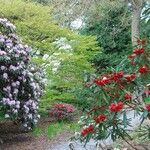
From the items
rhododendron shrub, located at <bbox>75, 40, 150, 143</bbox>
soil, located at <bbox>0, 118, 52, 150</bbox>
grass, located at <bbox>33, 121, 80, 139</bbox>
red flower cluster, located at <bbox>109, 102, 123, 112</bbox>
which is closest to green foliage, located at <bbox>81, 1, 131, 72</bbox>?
grass, located at <bbox>33, 121, 80, 139</bbox>

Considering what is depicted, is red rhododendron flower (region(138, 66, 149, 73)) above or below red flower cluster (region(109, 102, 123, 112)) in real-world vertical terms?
above

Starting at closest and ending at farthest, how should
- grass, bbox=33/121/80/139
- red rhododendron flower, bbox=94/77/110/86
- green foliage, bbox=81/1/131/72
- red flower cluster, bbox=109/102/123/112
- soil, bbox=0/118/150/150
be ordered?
red flower cluster, bbox=109/102/123/112 → red rhododendron flower, bbox=94/77/110/86 → soil, bbox=0/118/150/150 → grass, bbox=33/121/80/139 → green foliage, bbox=81/1/131/72

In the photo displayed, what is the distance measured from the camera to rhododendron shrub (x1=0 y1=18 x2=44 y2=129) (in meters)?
10.7

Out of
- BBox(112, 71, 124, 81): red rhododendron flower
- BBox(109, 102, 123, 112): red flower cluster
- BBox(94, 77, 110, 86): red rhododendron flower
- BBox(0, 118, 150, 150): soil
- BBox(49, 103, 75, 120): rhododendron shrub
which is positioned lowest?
BBox(0, 118, 150, 150): soil

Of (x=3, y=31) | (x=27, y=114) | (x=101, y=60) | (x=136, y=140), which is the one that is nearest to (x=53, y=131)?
(x=27, y=114)

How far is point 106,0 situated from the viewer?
19.3m

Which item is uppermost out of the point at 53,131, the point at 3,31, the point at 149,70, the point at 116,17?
the point at 116,17

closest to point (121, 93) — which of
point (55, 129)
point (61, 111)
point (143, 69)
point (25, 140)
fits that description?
point (143, 69)

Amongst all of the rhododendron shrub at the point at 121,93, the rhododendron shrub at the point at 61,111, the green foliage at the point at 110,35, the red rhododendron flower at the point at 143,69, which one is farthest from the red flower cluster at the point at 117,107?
the green foliage at the point at 110,35

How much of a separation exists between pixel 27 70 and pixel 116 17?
11731 mm

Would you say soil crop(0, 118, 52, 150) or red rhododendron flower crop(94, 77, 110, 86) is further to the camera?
soil crop(0, 118, 52, 150)

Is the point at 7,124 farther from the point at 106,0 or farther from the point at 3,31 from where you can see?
the point at 106,0

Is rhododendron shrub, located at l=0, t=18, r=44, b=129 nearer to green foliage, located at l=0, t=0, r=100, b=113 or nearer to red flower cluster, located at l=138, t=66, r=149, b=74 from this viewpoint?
green foliage, located at l=0, t=0, r=100, b=113

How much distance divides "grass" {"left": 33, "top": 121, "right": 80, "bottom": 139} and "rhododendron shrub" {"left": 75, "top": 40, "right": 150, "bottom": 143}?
22.0 feet
